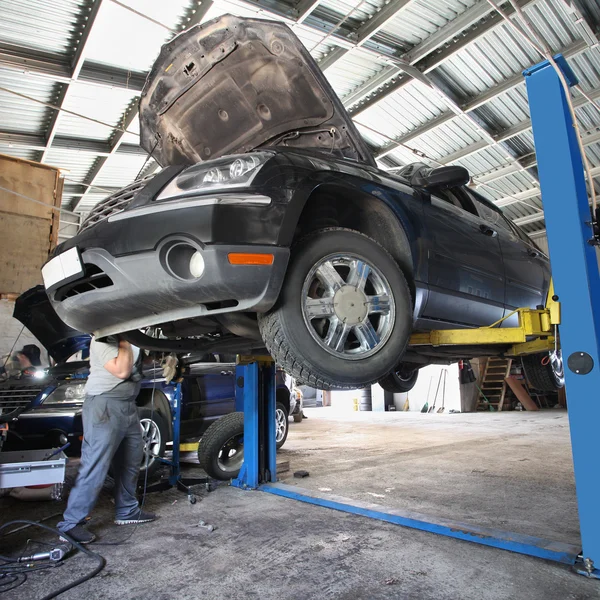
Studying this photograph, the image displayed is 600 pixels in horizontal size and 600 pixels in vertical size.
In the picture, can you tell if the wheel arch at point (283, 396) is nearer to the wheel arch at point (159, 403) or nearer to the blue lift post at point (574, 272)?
the wheel arch at point (159, 403)

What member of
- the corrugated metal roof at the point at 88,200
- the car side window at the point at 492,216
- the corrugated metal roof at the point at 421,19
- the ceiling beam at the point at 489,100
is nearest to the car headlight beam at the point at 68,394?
the car side window at the point at 492,216

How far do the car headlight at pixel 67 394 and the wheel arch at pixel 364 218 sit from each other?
3146mm

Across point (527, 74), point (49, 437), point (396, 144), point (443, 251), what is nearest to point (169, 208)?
point (443, 251)

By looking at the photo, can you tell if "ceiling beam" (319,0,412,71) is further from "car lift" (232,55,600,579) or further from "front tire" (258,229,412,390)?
"front tire" (258,229,412,390)

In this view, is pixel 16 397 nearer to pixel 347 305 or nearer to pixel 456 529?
pixel 347 305

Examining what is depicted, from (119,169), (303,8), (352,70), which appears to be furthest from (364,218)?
(119,169)

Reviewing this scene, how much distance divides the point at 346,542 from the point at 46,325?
2.57m

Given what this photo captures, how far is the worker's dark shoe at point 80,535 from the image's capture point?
2738 millimetres

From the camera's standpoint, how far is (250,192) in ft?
6.03

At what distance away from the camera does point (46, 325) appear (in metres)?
3.54

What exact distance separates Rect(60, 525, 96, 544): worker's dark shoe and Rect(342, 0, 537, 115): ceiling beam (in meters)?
5.96

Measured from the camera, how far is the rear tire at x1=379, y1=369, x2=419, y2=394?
411cm

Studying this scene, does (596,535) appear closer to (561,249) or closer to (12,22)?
(561,249)

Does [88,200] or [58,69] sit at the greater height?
[88,200]
